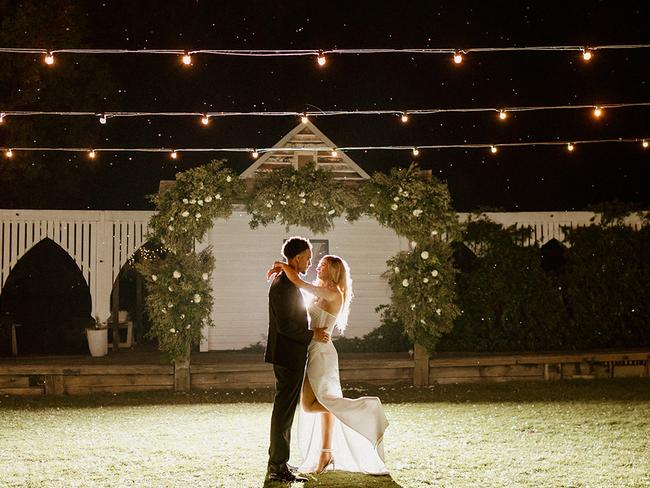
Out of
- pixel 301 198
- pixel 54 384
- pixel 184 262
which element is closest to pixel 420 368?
pixel 301 198

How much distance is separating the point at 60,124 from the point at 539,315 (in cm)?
1611

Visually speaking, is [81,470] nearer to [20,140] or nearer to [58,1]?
[20,140]

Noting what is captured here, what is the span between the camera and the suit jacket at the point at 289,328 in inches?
252

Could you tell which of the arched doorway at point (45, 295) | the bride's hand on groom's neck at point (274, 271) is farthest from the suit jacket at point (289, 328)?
the arched doorway at point (45, 295)

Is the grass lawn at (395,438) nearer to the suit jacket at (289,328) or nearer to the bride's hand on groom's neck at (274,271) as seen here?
the suit jacket at (289,328)

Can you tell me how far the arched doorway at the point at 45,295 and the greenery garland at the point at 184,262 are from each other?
694 cm

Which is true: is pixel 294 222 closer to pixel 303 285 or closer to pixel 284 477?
pixel 303 285

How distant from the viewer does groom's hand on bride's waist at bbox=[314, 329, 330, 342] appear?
22.6ft

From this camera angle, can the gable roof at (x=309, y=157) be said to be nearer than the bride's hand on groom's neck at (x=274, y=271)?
No

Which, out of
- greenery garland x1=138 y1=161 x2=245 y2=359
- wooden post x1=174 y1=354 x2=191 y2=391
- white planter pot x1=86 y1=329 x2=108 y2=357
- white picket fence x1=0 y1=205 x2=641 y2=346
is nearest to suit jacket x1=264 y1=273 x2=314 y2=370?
greenery garland x1=138 y1=161 x2=245 y2=359

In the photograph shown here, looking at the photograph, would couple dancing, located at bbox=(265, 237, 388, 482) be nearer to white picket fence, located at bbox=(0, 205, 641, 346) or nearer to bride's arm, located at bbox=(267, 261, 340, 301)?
bride's arm, located at bbox=(267, 261, 340, 301)

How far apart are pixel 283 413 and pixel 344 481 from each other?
84 centimetres

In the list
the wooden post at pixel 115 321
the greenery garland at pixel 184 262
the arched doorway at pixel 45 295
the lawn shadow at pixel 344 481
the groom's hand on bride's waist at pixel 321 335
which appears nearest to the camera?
the lawn shadow at pixel 344 481

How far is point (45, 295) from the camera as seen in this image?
2172 centimetres
